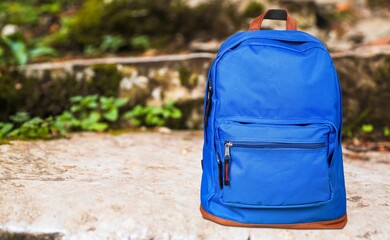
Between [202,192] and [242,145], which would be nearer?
[242,145]

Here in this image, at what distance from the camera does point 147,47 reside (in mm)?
4363

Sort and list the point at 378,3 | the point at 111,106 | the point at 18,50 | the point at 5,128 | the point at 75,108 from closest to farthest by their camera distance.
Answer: the point at 5,128 → the point at 75,108 → the point at 111,106 → the point at 18,50 → the point at 378,3

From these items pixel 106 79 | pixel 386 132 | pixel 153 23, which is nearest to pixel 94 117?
pixel 106 79

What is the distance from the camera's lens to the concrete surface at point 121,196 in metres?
1.98

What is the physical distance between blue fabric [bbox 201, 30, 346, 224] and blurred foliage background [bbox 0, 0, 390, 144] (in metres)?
1.64

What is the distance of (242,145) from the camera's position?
195cm

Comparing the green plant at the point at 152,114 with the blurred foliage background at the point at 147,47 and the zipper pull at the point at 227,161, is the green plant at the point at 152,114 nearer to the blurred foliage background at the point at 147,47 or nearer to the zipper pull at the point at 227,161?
the blurred foliage background at the point at 147,47

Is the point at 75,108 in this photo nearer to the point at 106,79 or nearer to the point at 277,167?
the point at 106,79

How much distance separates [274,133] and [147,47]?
8.67 ft

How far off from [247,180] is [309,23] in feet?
10.3

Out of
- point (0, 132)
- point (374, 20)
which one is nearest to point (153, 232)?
point (0, 132)

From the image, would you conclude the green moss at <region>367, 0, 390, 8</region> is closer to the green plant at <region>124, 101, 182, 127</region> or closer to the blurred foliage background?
the blurred foliage background

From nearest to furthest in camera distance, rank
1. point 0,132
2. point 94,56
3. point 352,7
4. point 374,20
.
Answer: point 0,132
point 94,56
point 374,20
point 352,7

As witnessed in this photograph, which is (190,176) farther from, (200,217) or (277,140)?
(277,140)
